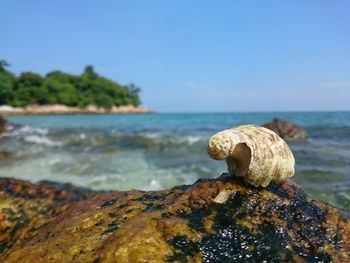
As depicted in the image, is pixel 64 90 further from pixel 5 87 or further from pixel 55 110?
pixel 5 87

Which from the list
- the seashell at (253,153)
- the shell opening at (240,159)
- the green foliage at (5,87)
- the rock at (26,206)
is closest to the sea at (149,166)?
the rock at (26,206)

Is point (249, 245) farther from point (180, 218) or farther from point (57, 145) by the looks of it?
point (57, 145)

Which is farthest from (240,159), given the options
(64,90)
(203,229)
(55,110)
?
(64,90)

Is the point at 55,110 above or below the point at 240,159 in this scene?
below

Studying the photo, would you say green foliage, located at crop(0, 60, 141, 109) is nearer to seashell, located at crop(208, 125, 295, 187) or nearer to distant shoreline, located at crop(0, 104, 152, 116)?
distant shoreline, located at crop(0, 104, 152, 116)

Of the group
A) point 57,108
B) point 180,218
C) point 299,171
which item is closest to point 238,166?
point 180,218

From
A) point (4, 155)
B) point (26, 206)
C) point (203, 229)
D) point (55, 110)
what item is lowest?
point (55, 110)
